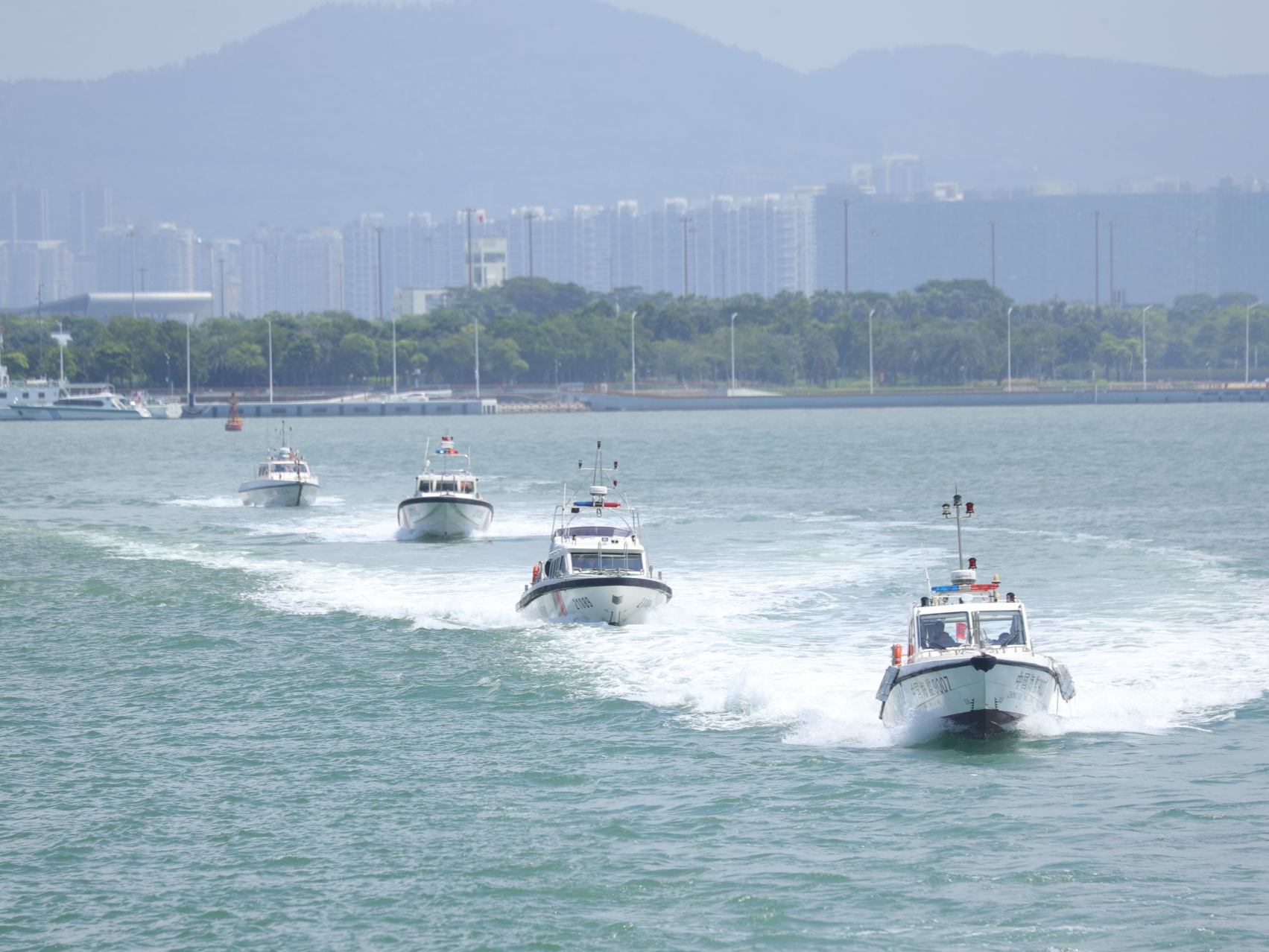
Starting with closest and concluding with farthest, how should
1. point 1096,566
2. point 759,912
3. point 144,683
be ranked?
1. point 759,912
2. point 144,683
3. point 1096,566

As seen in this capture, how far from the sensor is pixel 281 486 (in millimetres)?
78750

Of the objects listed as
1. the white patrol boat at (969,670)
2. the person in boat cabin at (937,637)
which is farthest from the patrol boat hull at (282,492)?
the person in boat cabin at (937,637)

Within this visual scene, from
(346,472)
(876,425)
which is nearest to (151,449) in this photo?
(346,472)

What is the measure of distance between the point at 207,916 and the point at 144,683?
15156 millimetres

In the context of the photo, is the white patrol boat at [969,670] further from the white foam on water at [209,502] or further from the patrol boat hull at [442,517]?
the white foam on water at [209,502]

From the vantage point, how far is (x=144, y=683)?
1403 inches

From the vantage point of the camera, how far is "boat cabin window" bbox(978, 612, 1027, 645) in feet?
94.1

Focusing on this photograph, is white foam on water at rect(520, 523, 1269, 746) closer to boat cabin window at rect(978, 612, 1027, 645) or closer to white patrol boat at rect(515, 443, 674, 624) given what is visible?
white patrol boat at rect(515, 443, 674, 624)

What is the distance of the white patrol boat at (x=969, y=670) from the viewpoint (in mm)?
27672

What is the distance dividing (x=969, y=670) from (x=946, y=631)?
1309mm

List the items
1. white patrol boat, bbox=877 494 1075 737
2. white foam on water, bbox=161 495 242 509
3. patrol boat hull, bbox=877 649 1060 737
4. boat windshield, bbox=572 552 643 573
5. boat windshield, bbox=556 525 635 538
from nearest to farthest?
1. patrol boat hull, bbox=877 649 1060 737
2. white patrol boat, bbox=877 494 1075 737
3. boat windshield, bbox=572 552 643 573
4. boat windshield, bbox=556 525 635 538
5. white foam on water, bbox=161 495 242 509

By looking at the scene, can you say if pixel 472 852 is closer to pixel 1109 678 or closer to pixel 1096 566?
pixel 1109 678

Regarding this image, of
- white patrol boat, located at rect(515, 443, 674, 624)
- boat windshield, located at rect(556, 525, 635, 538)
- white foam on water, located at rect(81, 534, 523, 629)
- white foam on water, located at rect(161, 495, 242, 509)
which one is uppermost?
boat windshield, located at rect(556, 525, 635, 538)

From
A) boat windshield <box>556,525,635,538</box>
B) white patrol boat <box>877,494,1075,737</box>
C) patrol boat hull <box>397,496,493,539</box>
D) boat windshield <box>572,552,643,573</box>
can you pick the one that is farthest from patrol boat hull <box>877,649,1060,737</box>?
patrol boat hull <box>397,496,493,539</box>
